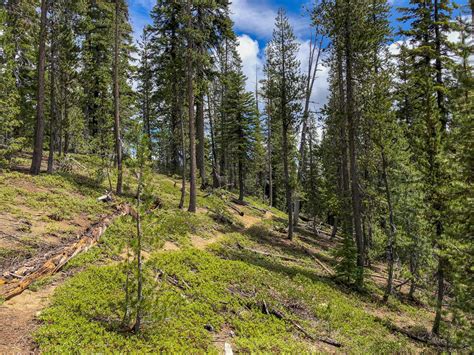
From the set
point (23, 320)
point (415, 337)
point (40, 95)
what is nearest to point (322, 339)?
point (415, 337)

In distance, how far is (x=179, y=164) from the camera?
36781 mm

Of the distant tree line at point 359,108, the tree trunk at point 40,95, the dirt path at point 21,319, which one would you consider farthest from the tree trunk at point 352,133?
the tree trunk at point 40,95

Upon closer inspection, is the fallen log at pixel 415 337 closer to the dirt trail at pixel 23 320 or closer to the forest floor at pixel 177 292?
the forest floor at pixel 177 292

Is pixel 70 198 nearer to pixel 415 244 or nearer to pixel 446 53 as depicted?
pixel 415 244

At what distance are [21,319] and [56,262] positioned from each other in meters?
2.80

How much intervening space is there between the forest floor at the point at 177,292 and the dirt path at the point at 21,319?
0.07 ft

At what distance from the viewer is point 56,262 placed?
919cm

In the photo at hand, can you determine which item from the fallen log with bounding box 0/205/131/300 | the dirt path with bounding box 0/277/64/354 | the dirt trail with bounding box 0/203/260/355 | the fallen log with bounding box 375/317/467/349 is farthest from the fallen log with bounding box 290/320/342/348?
the fallen log with bounding box 0/205/131/300

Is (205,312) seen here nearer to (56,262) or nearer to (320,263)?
(56,262)

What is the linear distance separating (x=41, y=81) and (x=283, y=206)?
43.7m

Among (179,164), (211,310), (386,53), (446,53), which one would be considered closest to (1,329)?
(211,310)

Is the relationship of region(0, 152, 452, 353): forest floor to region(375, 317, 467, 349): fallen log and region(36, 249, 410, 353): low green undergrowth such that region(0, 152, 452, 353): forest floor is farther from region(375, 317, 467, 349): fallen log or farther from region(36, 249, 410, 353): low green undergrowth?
region(375, 317, 467, 349): fallen log

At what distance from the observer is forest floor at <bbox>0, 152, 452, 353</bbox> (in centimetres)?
675

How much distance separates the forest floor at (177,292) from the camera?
6746mm
